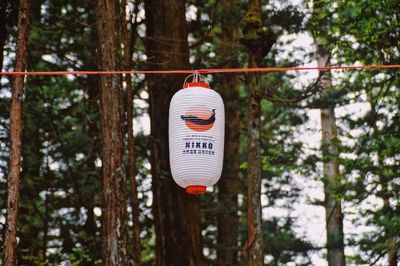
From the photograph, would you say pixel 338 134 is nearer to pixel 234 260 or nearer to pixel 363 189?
pixel 363 189

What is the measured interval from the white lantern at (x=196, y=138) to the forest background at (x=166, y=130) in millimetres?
1235

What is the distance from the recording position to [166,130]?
8578 millimetres

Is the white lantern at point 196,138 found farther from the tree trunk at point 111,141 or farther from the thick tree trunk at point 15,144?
the thick tree trunk at point 15,144

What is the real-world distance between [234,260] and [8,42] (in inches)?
237

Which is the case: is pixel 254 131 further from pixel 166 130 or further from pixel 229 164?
pixel 229 164

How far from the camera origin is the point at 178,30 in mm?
8859

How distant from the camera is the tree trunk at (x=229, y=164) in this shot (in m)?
11.2

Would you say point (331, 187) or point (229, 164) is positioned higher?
point (229, 164)

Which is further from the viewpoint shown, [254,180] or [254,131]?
[254,131]

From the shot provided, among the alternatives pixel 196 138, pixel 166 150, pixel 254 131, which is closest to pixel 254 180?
pixel 254 131

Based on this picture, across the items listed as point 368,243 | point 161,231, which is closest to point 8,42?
point 161,231

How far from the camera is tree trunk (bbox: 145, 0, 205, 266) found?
8.12 m

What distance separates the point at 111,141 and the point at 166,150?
2220 mm

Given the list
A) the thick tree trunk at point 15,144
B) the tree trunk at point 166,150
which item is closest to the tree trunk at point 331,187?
the tree trunk at point 166,150
